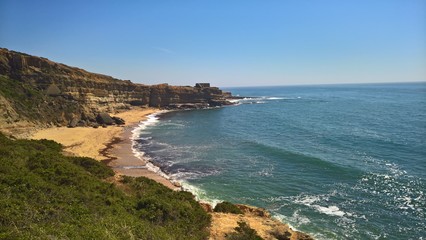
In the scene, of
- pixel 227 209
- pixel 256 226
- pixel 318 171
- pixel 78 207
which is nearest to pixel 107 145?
pixel 318 171

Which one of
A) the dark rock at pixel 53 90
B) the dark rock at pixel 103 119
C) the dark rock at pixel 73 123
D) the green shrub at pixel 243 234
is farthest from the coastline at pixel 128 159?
the dark rock at pixel 53 90

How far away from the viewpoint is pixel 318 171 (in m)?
33.5

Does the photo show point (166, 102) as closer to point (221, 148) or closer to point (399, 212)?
point (221, 148)

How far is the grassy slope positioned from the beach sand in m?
10.2

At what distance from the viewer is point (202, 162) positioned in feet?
127

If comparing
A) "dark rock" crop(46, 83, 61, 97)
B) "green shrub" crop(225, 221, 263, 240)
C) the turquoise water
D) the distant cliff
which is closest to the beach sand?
the turquoise water

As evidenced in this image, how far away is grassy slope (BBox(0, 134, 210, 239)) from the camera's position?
11086 mm

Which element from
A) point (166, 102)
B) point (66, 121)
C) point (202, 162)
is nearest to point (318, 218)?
point (202, 162)

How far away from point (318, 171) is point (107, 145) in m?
31.0

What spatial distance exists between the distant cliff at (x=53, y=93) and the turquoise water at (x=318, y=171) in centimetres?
1849

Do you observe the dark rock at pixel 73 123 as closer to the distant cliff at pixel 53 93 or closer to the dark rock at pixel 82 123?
the dark rock at pixel 82 123

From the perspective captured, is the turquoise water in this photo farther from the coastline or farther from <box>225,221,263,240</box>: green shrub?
<box>225,221,263,240</box>: green shrub

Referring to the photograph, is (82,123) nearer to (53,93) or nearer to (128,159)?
(53,93)

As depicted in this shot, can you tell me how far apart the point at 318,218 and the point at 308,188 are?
19.8 feet
